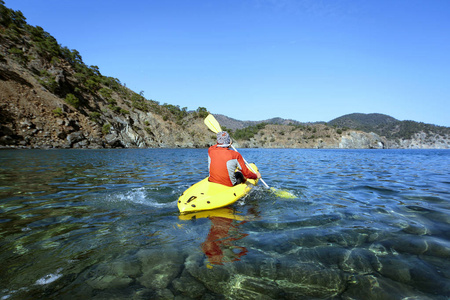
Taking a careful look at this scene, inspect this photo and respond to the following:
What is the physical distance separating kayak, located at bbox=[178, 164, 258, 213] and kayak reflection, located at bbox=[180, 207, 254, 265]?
16 centimetres

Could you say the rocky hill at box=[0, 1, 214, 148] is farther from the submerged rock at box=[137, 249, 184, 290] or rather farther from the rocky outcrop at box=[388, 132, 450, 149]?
the rocky outcrop at box=[388, 132, 450, 149]

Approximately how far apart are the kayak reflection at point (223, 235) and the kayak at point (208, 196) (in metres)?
0.16

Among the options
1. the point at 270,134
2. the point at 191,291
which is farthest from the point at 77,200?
the point at 270,134

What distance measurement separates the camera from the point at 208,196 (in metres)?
5.93

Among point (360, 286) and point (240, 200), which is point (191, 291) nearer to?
point (360, 286)

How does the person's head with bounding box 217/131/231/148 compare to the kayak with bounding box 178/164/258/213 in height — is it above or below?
above

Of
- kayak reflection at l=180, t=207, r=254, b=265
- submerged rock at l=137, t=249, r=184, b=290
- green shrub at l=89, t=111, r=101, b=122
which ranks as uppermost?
green shrub at l=89, t=111, r=101, b=122

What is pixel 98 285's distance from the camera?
2709mm

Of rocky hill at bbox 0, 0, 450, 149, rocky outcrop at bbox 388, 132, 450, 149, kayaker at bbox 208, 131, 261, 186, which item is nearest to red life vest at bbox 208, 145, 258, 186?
kayaker at bbox 208, 131, 261, 186

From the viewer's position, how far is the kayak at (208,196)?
5648 millimetres

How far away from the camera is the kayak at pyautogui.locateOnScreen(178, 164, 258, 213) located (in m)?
5.65

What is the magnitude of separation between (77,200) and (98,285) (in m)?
4.67

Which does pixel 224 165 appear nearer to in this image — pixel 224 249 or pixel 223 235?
pixel 223 235

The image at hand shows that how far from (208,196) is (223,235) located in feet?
5.74
